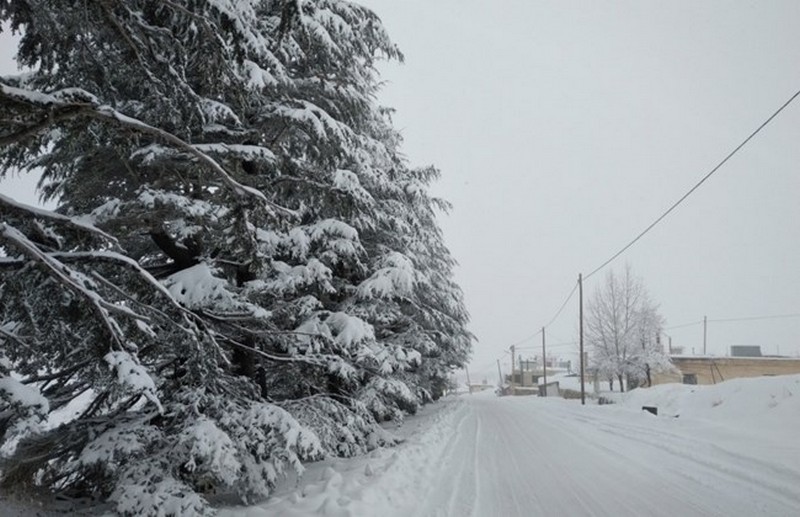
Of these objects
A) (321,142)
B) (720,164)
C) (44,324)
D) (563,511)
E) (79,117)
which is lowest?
(563,511)

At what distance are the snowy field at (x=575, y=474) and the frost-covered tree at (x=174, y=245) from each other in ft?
2.50

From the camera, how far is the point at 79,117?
2977 mm

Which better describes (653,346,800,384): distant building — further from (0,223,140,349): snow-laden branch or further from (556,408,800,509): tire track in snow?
(0,223,140,349): snow-laden branch

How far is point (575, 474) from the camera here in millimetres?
6941

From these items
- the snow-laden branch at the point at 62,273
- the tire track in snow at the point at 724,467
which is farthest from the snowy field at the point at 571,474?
the snow-laden branch at the point at 62,273

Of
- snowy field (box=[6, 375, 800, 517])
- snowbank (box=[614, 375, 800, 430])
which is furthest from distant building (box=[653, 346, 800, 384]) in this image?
snowy field (box=[6, 375, 800, 517])

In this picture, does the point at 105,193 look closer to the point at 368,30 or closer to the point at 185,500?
the point at 185,500

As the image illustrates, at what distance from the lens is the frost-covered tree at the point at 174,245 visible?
3.52 metres

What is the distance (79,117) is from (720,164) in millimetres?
13396

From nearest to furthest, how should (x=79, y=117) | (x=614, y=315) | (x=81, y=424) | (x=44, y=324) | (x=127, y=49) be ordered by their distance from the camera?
1. (x=79, y=117)
2. (x=44, y=324)
3. (x=127, y=49)
4. (x=81, y=424)
5. (x=614, y=315)

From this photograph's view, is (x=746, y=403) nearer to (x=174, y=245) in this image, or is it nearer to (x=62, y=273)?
(x=174, y=245)

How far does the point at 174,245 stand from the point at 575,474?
288 inches

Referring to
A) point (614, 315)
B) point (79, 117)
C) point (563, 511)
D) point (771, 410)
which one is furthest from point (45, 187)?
point (614, 315)

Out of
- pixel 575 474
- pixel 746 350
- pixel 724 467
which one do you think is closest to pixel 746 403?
pixel 724 467
